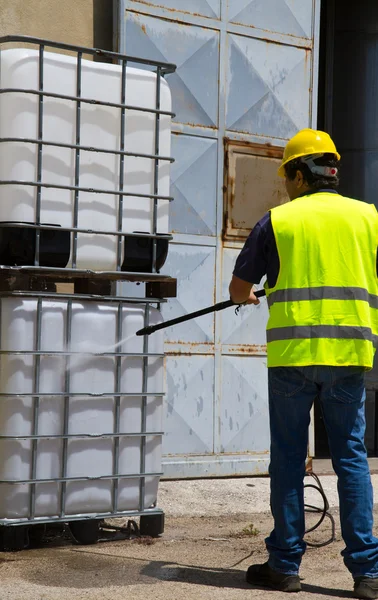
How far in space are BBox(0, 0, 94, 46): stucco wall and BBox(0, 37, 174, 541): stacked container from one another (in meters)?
1.37

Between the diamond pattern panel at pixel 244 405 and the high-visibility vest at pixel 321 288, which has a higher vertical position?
the high-visibility vest at pixel 321 288

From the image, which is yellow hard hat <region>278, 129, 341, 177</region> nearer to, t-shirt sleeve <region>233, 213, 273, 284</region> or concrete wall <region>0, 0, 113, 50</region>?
t-shirt sleeve <region>233, 213, 273, 284</region>

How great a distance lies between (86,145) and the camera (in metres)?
4.79

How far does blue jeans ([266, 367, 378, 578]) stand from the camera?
12.9 ft

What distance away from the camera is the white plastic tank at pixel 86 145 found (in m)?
4.60

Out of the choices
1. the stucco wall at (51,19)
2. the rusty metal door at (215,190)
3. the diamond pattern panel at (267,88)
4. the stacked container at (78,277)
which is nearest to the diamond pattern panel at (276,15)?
the rusty metal door at (215,190)

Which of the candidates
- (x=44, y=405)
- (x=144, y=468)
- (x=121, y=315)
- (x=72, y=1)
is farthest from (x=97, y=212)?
(x=72, y=1)

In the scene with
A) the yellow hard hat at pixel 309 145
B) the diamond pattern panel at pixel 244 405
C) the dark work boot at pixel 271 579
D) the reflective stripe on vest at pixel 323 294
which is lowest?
the dark work boot at pixel 271 579

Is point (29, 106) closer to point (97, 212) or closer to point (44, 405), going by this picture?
point (97, 212)

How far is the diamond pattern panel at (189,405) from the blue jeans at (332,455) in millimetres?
2363

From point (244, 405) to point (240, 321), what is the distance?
557 mm

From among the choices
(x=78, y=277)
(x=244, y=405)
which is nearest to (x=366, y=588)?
(x=78, y=277)

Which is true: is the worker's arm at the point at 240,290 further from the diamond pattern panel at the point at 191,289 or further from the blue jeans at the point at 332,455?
the diamond pattern panel at the point at 191,289

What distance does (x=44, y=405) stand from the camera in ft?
15.3
